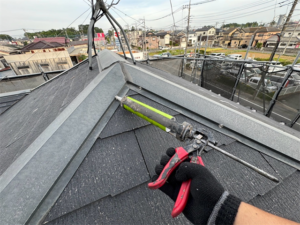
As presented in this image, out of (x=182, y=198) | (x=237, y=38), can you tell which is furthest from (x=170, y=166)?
(x=237, y=38)

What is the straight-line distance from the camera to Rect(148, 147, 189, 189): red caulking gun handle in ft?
2.80

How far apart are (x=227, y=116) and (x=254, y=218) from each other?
2.78ft

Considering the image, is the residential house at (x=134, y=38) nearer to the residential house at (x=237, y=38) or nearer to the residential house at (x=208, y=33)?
the residential house at (x=208, y=33)

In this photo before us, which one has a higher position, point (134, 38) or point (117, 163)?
point (117, 163)

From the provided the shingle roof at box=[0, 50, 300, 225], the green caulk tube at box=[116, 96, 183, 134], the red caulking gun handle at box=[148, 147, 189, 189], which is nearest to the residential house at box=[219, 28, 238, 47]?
the shingle roof at box=[0, 50, 300, 225]

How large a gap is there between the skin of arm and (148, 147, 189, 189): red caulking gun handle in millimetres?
419

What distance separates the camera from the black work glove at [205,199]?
2.51 ft

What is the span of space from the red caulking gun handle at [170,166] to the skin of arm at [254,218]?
419 mm

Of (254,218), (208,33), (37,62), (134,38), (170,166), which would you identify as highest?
(170,166)

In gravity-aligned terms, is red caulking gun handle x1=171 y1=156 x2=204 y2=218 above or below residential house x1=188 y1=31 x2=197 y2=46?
above

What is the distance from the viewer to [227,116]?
1323mm

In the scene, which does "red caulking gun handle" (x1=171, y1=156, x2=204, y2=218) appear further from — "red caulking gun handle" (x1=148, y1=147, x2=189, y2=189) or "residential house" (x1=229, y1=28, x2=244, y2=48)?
"residential house" (x1=229, y1=28, x2=244, y2=48)

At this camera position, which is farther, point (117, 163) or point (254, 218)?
point (117, 163)

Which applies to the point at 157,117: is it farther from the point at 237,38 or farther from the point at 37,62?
the point at 237,38
